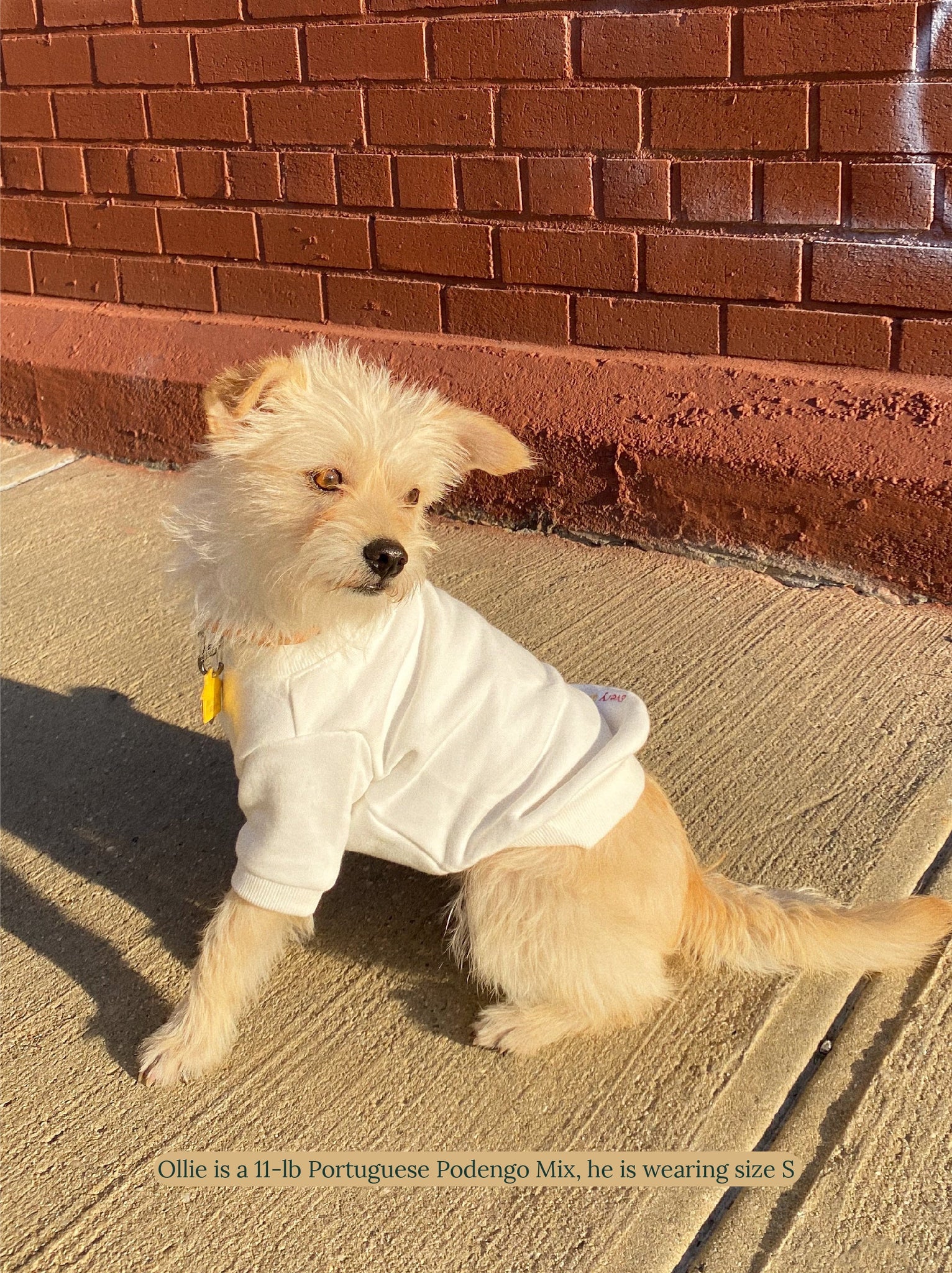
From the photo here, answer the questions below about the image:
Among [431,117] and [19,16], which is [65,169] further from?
[431,117]

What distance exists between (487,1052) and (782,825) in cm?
105

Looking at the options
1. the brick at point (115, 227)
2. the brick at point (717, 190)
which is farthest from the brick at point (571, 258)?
the brick at point (115, 227)

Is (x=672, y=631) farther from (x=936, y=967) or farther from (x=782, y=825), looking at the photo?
(x=936, y=967)

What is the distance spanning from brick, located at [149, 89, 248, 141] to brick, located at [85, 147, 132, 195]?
Result: 0.82ft

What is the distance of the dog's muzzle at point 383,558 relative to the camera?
2.35 metres

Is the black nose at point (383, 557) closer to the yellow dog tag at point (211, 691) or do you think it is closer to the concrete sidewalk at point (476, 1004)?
the yellow dog tag at point (211, 691)

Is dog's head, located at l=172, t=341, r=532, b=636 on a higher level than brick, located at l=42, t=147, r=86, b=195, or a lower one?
lower

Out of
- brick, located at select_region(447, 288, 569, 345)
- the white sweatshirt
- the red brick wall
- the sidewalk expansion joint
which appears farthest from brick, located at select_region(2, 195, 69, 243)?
the sidewalk expansion joint

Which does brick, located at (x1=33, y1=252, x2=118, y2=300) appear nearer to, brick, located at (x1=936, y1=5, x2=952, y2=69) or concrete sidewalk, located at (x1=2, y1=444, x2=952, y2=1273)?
concrete sidewalk, located at (x1=2, y1=444, x2=952, y2=1273)

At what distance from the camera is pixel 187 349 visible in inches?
208

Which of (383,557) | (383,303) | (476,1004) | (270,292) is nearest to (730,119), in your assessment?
(383,303)

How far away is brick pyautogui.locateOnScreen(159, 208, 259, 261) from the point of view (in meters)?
5.19

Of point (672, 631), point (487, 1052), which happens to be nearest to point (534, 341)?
point (672, 631)

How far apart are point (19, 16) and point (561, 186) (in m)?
2.90
